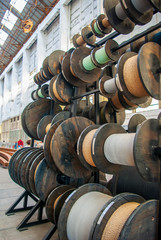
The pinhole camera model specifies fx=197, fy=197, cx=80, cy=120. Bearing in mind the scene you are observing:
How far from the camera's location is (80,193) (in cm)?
122

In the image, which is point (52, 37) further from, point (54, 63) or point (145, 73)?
point (145, 73)

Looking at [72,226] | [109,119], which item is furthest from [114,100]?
[72,226]

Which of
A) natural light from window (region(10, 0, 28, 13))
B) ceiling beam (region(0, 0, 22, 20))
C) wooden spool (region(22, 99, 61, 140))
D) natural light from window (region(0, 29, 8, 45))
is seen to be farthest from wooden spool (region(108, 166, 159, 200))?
natural light from window (region(0, 29, 8, 45))

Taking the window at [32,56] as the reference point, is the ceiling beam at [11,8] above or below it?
above

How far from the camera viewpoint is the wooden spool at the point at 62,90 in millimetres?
1913

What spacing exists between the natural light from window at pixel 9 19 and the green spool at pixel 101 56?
12.3 meters

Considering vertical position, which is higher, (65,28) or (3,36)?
(3,36)

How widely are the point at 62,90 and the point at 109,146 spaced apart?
3.36ft

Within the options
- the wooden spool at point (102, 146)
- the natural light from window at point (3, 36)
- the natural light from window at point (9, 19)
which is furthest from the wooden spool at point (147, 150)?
the natural light from window at point (3, 36)

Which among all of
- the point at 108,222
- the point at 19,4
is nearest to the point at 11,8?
the point at 19,4

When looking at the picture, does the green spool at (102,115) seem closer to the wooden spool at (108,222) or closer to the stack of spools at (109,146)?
the stack of spools at (109,146)

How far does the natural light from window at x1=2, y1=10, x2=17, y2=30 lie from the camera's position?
459 inches

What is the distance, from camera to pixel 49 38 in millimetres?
10562

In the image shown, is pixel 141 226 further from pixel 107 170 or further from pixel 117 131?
pixel 117 131
